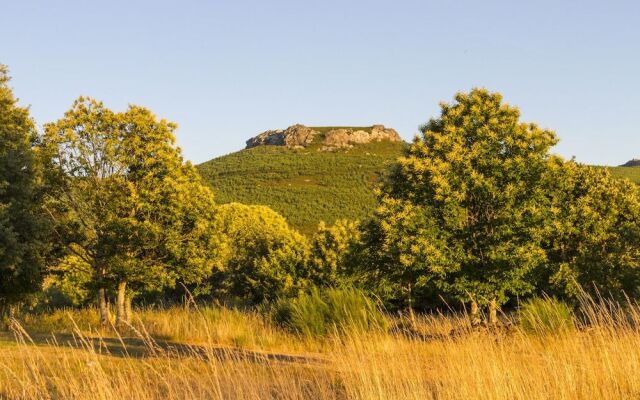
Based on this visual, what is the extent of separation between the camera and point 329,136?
14925 cm

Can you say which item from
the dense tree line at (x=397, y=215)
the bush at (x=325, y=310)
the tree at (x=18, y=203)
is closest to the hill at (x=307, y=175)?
the dense tree line at (x=397, y=215)

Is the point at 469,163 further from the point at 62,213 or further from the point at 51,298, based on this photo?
the point at 51,298

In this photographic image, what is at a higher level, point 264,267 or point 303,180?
point 303,180

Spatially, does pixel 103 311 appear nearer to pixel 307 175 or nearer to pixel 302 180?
pixel 302 180

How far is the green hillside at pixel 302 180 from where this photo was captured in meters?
84.0

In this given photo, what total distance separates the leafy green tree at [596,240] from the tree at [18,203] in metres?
16.8

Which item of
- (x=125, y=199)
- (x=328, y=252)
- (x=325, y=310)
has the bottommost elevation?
(x=325, y=310)

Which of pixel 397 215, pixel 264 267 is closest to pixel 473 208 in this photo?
pixel 397 215

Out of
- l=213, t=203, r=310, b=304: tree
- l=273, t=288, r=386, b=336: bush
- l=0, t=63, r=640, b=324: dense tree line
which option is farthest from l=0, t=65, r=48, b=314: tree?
l=213, t=203, r=310, b=304: tree

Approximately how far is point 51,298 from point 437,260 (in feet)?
108

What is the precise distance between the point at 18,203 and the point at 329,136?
132150 mm

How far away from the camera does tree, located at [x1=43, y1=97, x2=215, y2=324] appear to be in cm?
2152

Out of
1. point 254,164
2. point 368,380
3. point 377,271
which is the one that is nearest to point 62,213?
point 377,271

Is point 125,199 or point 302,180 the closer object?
point 125,199
